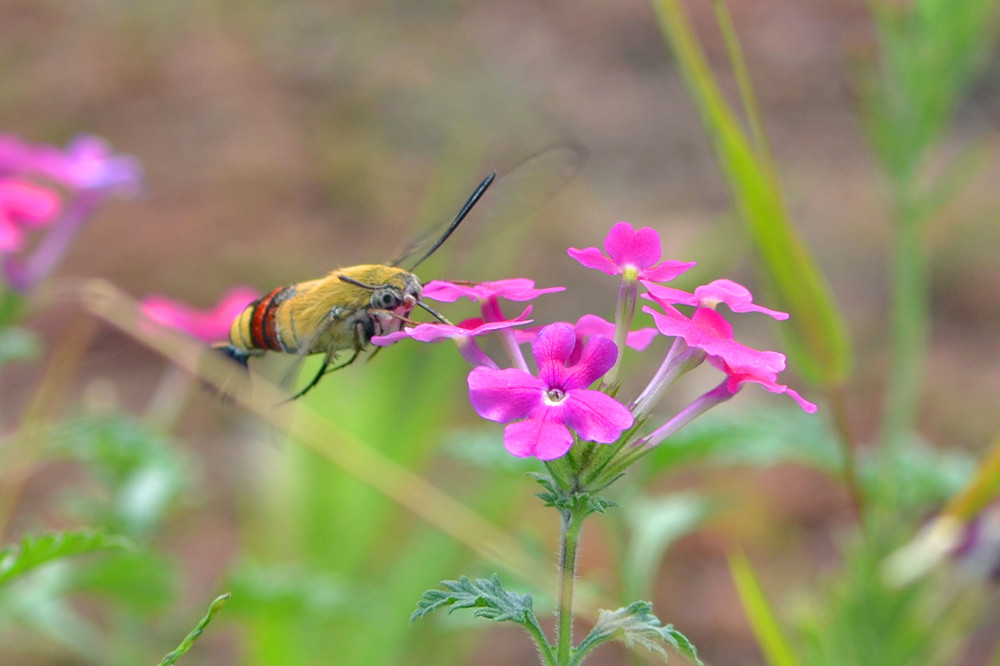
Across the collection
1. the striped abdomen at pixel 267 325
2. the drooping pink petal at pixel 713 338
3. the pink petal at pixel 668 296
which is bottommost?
the drooping pink petal at pixel 713 338

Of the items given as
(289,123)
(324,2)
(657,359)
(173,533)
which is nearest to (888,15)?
(657,359)

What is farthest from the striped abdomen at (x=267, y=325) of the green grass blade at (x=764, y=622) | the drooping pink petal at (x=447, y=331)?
the green grass blade at (x=764, y=622)

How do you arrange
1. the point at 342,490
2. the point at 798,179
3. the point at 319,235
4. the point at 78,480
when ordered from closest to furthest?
the point at 342,490 < the point at 78,480 < the point at 319,235 < the point at 798,179

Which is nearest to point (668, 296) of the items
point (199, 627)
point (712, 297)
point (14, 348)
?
point (712, 297)

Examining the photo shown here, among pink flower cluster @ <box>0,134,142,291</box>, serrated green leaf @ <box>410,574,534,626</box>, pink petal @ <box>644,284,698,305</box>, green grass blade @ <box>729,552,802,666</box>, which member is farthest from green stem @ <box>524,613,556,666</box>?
pink flower cluster @ <box>0,134,142,291</box>

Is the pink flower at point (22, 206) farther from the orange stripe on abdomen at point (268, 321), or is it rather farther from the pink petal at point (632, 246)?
the pink petal at point (632, 246)

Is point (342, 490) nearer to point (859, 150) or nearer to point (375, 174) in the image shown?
point (375, 174)

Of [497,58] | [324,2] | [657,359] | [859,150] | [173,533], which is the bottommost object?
[173,533]
